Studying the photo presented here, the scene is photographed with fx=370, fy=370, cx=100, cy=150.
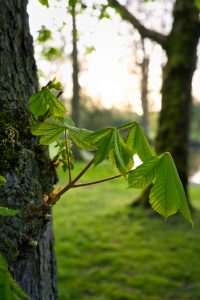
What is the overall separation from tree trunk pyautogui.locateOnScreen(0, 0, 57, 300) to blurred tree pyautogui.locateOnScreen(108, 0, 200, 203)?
595cm

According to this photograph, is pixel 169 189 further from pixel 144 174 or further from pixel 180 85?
pixel 180 85

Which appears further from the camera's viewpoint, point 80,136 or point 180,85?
point 180,85

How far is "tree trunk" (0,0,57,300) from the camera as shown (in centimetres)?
116

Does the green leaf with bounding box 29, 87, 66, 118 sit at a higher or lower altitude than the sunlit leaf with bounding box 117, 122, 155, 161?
higher

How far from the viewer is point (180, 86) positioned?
7.18 meters

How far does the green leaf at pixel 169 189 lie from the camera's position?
96cm

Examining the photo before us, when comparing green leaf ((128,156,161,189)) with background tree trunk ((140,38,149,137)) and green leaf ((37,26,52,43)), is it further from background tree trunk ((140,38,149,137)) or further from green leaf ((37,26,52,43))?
background tree trunk ((140,38,149,137))

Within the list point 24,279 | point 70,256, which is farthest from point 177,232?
point 24,279

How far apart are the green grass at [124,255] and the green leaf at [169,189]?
3268mm

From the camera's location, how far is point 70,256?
523cm

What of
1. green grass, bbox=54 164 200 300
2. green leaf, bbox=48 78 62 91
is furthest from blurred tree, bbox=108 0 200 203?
green leaf, bbox=48 78 62 91

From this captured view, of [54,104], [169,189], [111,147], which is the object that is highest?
[54,104]

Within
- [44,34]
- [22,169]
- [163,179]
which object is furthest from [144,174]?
[44,34]

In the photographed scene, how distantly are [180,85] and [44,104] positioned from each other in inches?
255
